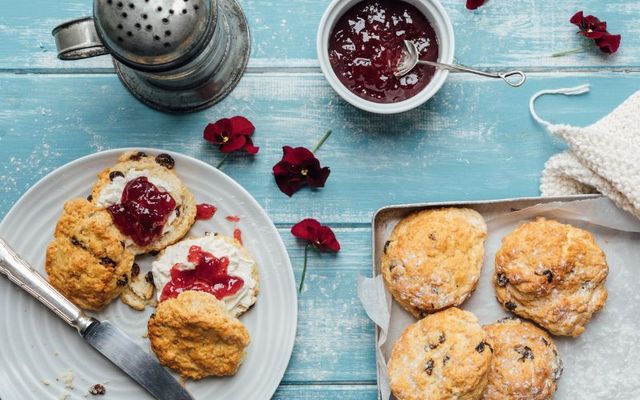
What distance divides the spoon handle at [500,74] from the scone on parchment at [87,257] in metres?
1.01

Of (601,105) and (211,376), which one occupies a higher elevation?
(601,105)

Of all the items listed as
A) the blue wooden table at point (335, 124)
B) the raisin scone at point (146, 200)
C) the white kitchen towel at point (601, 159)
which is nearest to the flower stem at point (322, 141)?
the blue wooden table at point (335, 124)

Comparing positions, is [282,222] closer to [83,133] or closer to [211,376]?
[211,376]

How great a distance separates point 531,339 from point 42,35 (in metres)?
1.72

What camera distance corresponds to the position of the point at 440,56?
2.12m

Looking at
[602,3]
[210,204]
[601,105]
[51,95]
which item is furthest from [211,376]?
[602,3]

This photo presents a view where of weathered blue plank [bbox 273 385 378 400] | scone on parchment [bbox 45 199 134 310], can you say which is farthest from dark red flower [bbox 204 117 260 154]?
weathered blue plank [bbox 273 385 378 400]

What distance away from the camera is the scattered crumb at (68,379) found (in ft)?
7.18

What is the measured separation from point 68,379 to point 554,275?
144cm

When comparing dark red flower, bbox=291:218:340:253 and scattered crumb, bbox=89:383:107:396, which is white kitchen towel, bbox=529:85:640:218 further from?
scattered crumb, bbox=89:383:107:396

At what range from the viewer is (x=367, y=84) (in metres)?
2.12

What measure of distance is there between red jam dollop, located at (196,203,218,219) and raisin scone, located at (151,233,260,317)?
74 millimetres

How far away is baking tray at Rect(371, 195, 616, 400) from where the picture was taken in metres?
2.13

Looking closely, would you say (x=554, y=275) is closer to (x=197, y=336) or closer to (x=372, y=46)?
(x=372, y=46)
